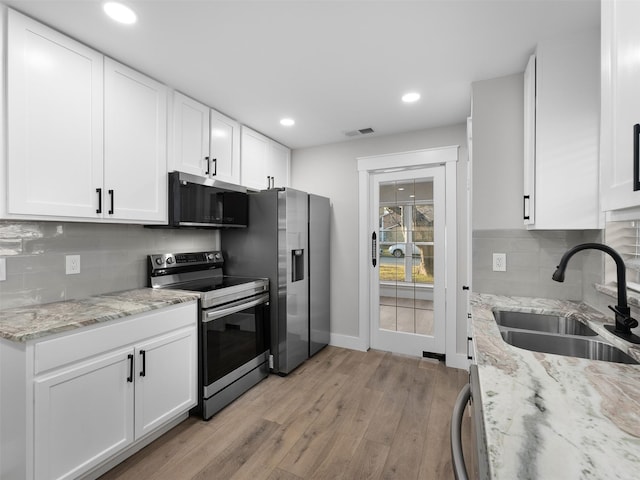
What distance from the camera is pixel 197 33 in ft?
5.74

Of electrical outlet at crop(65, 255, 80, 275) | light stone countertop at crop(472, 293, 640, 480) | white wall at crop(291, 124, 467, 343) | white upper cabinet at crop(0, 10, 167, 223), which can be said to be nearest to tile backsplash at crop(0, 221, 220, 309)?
electrical outlet at crop(65, 255, 80, 275)

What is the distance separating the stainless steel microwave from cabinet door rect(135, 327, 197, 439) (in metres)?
0.83

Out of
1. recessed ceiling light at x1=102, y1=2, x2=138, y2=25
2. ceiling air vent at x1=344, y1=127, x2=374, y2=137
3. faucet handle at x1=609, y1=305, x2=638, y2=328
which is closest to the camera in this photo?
faucet handle at x1=609, y1=305, x2=638, y2=328

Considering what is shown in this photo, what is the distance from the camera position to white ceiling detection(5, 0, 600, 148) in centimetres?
156

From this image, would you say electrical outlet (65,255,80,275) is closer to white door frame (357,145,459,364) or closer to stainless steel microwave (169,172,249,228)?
stainless steel microwave (169,172,249,228)

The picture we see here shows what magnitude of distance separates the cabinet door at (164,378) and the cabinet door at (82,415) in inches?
2.6

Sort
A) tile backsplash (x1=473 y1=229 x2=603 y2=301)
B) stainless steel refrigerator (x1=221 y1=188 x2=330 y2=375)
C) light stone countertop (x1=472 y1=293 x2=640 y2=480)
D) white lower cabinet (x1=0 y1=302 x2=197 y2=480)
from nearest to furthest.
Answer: light stone countertop (x1=472 y1=293 x2=640 y2=480) < white lower cabinet (x1=0 y1=302 x2=197 y2=480) < tile backsplash (x1=473 y1=229 x2=603 y2=301) < stainless steel refrigerator (x1=221 y1=188 x2=330 y2=375)

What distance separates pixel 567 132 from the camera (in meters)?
1.79

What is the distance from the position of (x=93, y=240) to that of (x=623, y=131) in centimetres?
269

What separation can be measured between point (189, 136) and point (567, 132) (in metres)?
2.50

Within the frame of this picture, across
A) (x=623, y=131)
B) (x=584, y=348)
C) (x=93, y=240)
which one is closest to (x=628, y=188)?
(x=623, y=131)

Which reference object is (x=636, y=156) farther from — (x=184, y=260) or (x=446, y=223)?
(x=184, y=260)

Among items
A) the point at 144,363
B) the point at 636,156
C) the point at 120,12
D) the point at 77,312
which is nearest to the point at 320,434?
the point at 144,363

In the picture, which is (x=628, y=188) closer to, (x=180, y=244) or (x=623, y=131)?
(x=623, y=131)
